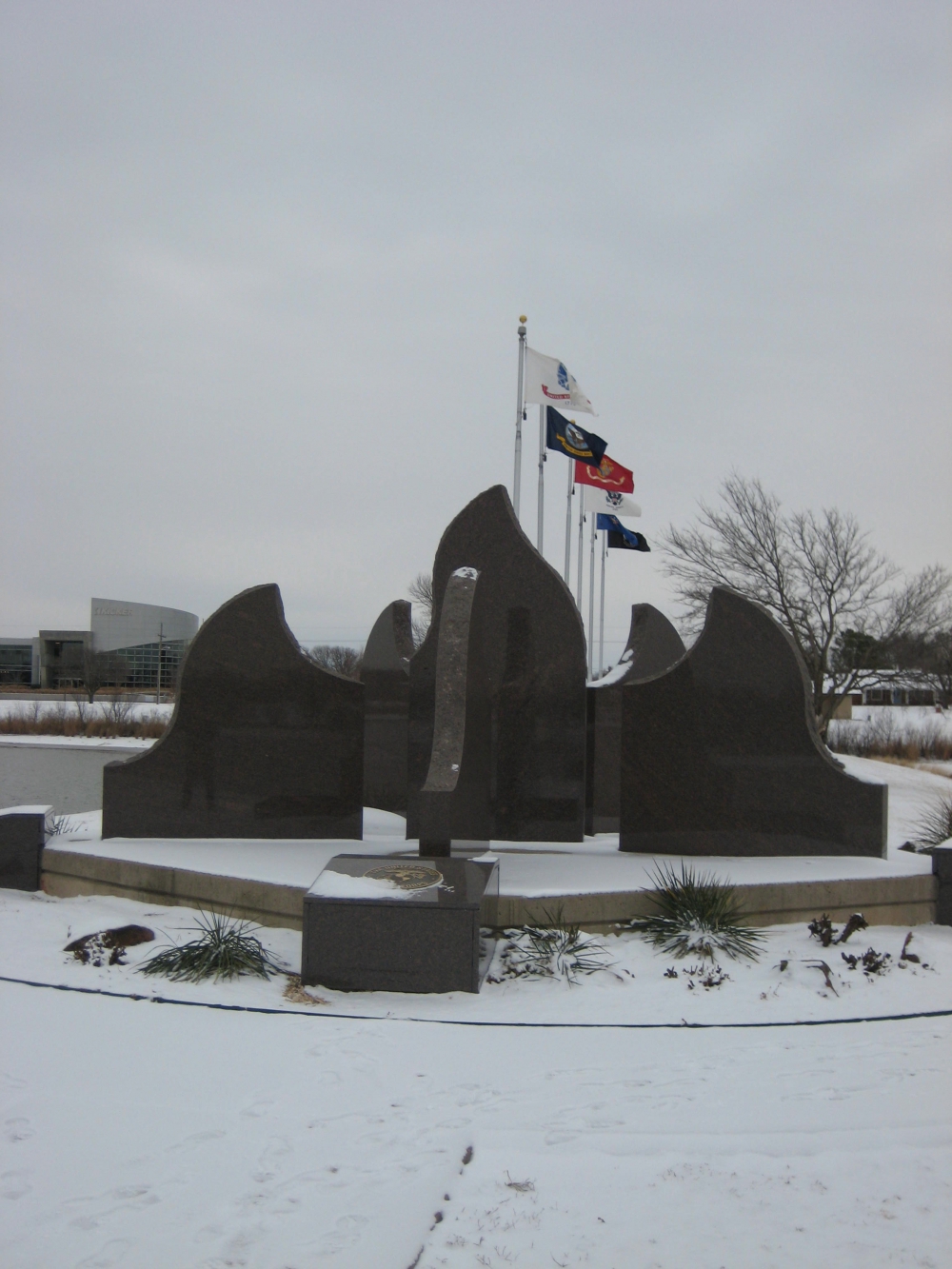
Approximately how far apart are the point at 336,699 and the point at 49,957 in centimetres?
399

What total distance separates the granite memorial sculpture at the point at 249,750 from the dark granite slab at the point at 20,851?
0.97 m

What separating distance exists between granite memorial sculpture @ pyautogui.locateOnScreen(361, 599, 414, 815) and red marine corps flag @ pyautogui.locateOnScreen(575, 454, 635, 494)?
5487 millimetres

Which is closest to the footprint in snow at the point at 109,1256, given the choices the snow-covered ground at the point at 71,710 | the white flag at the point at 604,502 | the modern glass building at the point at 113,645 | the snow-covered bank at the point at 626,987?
the snow-covered bank at the point at 626,987

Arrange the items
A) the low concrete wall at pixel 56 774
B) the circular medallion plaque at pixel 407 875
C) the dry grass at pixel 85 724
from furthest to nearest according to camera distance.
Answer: the dry grass at pixel 85 724 → the low concrete wall at pixel 56 774 → the circular medallion plaque at pixel 407 875

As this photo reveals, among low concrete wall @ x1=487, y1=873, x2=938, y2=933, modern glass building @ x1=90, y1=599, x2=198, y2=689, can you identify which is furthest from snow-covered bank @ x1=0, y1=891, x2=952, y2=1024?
modern glass building @ x1=90, y1=599, x2=198, y2=689

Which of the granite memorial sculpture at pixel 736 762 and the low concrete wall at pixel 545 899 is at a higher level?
A: the granite memorial sculpture at pixel 736 762

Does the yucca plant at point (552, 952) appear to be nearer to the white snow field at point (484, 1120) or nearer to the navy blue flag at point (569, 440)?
the white snow field at point (484, 1120)

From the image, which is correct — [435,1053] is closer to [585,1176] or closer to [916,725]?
[585,1176]

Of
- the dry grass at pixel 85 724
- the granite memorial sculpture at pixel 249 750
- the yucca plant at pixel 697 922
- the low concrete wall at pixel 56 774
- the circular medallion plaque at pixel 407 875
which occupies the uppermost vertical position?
the granite memorial sculpture at pixel 249 750

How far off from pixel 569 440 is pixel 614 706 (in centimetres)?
612

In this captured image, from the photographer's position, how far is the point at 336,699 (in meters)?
9.77

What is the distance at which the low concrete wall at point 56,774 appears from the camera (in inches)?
661

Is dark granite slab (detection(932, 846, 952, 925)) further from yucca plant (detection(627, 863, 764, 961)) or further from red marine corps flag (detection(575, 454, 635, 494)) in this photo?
red marine corps flag (detection(575, 454, 635, 494))

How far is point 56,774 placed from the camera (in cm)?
2214
